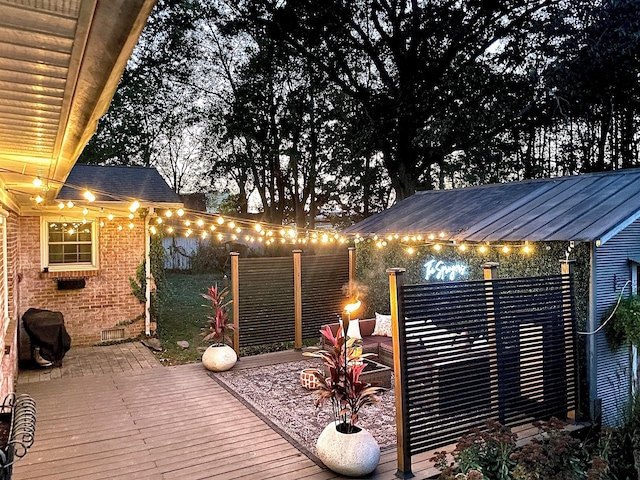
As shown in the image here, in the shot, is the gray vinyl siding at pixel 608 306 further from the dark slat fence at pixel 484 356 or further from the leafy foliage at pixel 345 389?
the leafy foliage at pixel 345 389

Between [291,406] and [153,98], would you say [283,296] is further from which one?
[153,98]

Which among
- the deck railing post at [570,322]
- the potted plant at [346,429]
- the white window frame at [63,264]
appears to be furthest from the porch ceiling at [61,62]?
the white window frame at [63,264]

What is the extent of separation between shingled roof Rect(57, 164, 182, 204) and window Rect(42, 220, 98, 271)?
84 cm

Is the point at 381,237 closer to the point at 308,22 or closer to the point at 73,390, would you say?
the point at 73,390

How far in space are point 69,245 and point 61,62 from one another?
8.54 m

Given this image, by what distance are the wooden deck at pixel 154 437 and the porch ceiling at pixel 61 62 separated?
3120 millimetres

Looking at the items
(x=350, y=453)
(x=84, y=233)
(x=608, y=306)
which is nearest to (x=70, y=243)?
(x=84, y=233)

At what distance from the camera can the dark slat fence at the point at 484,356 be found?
4375 millimetres

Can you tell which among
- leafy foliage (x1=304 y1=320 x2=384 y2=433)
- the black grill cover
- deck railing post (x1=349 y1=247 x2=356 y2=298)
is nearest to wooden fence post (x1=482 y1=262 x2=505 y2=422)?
leafy foliage (x1=304 y1=320 x2=384 y2=433)

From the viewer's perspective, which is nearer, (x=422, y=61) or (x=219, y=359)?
(x=219, y=359)

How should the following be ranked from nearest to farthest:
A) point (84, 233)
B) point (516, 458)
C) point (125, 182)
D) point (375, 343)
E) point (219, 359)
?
point (516, 458)
point (219, 359)
point (375, 343)
point (84, 233)
point (125, 182)

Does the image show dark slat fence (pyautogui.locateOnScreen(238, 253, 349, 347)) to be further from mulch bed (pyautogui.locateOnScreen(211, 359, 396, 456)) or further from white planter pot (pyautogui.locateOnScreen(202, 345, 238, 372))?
mulch bed (pyautogui.locateOnScreen(211, 359, 396, 456))

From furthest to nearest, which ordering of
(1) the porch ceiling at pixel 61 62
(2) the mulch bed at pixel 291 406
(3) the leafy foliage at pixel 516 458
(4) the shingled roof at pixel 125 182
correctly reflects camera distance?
(4) the shingled roof at pixel 125 182 → (2) the mulch bed at pixel 291 406 → (3) the leafy foliage at pixel 516 458 → (1) the porch ceiling at pixel 61 62

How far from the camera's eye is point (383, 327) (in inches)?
324
